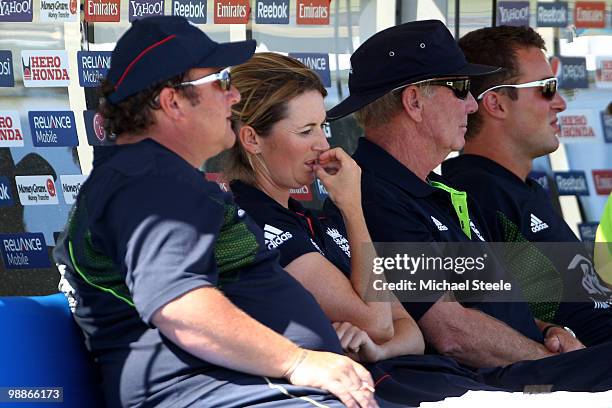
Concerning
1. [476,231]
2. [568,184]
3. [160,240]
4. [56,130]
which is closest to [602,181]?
[568,184]

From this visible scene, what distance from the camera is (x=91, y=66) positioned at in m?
4.47

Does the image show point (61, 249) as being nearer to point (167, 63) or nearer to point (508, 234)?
point (167, 63)

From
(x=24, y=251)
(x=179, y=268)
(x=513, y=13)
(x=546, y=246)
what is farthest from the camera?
(x=513, y=13)

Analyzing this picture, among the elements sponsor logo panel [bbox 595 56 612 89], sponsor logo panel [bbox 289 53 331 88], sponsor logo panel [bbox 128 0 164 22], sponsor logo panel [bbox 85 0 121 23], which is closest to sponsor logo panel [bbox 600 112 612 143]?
sponsor logo panel [bbox 595 56 612 89]

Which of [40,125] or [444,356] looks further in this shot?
[40,125]

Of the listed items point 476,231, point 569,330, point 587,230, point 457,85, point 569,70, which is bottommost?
point 587,230

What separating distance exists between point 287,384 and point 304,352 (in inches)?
3.1

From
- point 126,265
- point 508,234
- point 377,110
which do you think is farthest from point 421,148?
point 126,265

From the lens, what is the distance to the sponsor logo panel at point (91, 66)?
446 cm

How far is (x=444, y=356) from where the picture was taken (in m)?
3.08

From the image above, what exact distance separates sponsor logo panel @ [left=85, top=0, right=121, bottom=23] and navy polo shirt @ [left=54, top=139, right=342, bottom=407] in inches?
86.2

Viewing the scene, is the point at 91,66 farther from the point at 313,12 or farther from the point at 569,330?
the point at 569,330

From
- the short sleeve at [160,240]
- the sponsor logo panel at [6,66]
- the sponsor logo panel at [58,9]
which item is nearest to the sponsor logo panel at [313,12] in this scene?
the sponsor logo panel at [58,9]

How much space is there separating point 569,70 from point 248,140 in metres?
2.71
